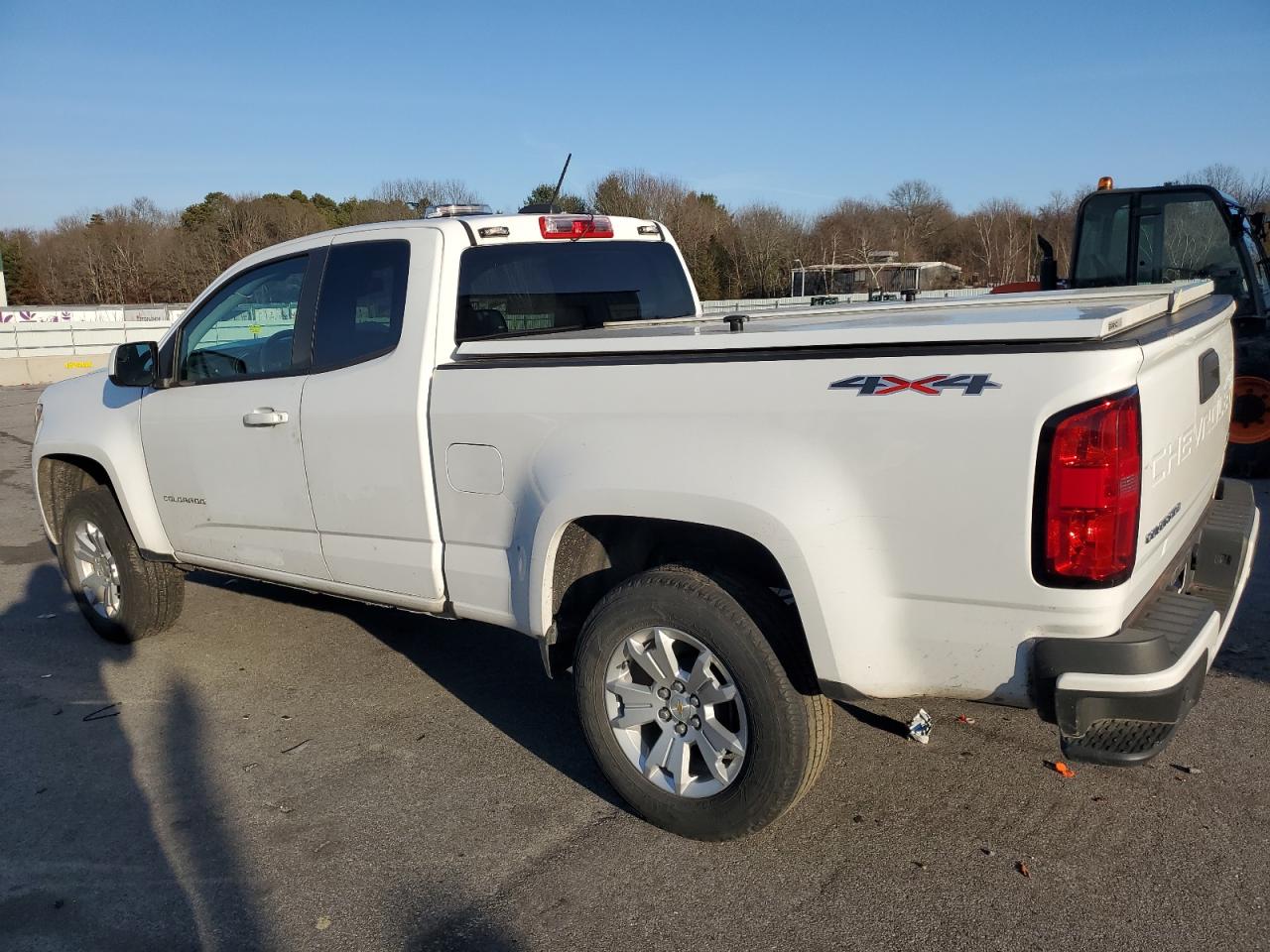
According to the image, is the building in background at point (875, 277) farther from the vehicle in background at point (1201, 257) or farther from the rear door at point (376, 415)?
the rear door at point (376, 415)

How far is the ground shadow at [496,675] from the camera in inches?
163

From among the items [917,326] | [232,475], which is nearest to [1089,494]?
[917,326]

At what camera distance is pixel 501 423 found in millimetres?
3541

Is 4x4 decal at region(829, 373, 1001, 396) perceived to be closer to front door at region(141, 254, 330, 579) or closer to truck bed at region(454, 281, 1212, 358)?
truck bed at region(454, 281, 1212, 358)

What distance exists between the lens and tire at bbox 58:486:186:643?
212 inches

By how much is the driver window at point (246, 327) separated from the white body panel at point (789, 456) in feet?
0.70

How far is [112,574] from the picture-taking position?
5.55 m

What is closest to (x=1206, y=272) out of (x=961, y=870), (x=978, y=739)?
(x=978, y=739)

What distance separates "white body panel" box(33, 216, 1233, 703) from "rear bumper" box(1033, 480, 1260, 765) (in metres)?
0.06

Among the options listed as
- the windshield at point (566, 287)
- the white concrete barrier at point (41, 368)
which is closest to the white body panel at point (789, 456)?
the windshield at point (566, 287)

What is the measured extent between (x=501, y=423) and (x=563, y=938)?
1.66 meters

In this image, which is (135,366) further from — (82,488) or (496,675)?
(496,675)

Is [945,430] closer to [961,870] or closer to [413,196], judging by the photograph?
[961,870]

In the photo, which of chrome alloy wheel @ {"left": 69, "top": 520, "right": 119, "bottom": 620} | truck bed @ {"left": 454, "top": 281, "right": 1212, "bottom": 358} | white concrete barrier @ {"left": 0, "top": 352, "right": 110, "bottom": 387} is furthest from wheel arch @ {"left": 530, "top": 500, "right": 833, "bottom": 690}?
white concrete barrier @ {"left": 0, "top": 352, "right": 110, "bottom": 387}
